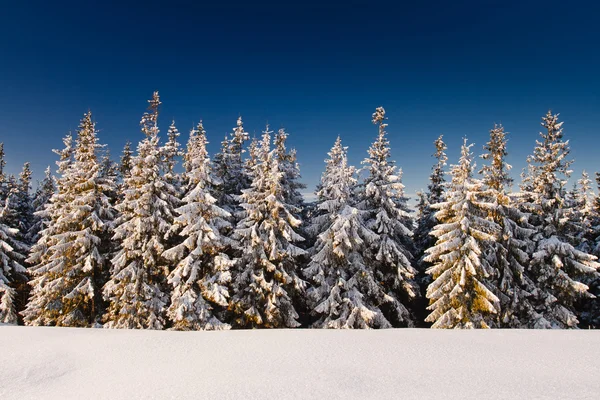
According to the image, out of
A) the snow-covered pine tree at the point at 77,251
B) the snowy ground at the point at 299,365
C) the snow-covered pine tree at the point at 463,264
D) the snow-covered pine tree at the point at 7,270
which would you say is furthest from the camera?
the snow-covered pine tree at the point at 7,270

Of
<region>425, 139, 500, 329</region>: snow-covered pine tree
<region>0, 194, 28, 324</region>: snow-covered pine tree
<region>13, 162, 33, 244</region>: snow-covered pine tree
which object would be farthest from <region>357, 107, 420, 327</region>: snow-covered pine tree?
<region>13, 162, 33, 244</region>: snow-covered pine tree

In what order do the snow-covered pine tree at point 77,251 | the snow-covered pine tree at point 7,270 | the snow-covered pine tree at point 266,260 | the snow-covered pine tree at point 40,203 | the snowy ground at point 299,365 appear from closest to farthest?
the snowy ground at point 299,365
the snow-covered pine tree at point 266,260
the snow-covered pine tree at point 77,251
the snow-covered pine tree at point 7,270
the snow-covered pine tree at point 40,203

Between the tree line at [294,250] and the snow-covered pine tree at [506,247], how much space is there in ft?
0.30

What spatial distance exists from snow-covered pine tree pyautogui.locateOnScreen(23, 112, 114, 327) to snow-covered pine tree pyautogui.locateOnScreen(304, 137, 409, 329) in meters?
13.9

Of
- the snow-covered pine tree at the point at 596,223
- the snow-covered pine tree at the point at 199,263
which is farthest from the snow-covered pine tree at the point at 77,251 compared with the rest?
the snow-covered pine tree at the point at 596,223

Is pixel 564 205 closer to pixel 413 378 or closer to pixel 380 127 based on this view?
pixel 380 127

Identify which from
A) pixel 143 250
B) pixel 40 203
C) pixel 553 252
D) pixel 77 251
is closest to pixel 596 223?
pixel 553 252

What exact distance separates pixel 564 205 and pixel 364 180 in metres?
13.7

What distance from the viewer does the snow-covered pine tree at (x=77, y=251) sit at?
835 inches

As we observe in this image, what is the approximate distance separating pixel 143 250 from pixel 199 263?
385 cm

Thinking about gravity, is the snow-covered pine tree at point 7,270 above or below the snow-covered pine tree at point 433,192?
below

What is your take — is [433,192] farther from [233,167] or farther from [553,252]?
[233,167]

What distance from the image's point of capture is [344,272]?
21.0 m

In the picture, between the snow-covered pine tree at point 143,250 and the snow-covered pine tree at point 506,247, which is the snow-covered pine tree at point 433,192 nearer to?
the snow-covered pine tree at point 506,247
